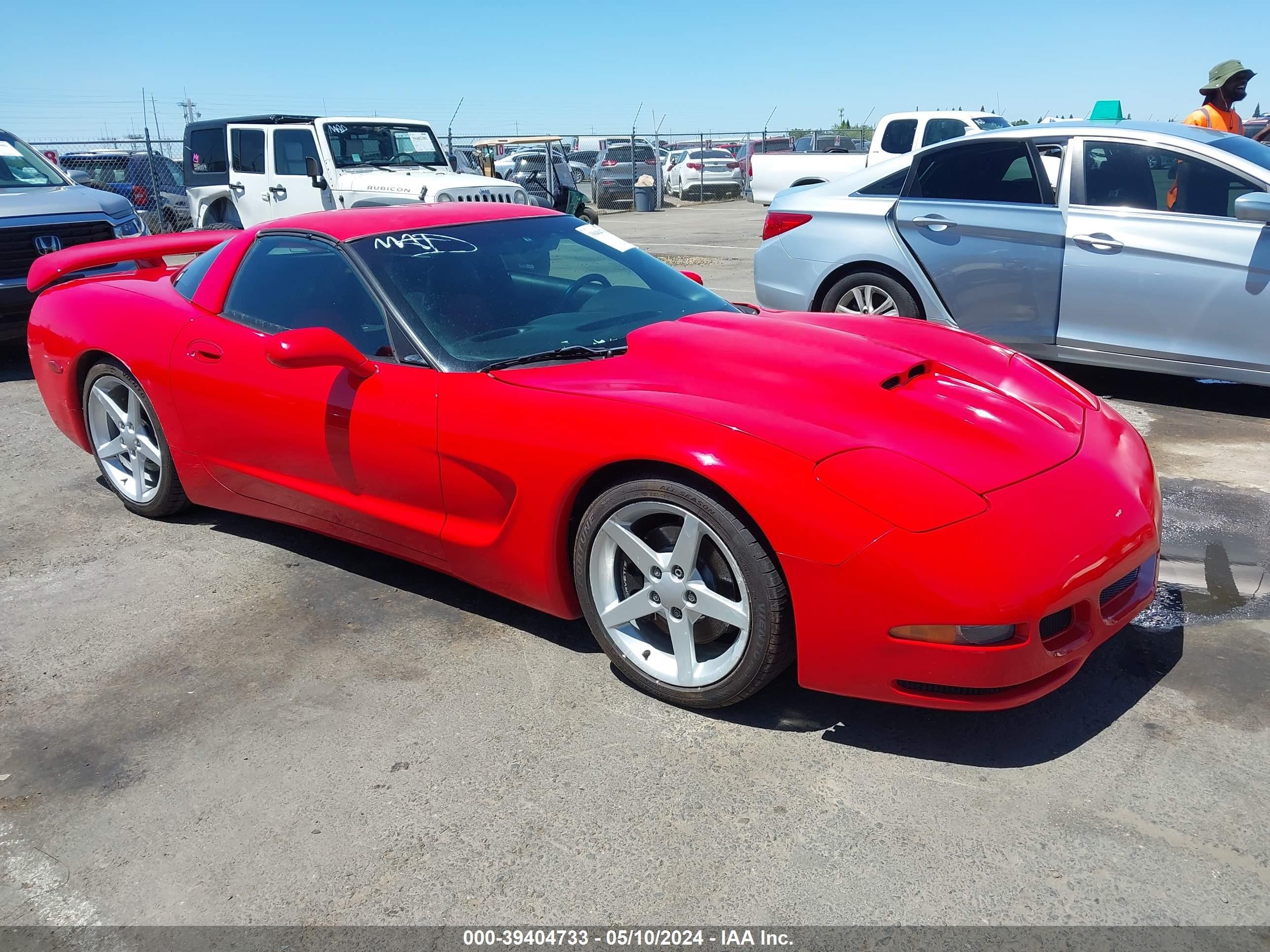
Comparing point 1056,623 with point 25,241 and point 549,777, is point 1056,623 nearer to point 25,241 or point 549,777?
point 549,777

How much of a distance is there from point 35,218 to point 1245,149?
26.5 feet

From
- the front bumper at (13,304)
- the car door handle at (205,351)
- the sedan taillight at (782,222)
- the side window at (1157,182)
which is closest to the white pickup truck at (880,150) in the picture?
the sedan taillight at (782,222)

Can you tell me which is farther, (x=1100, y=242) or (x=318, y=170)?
(x=318, y=170)

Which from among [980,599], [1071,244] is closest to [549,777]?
[980,599]

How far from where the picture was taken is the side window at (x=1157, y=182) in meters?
5.49

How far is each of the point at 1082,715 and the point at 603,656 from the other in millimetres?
1389

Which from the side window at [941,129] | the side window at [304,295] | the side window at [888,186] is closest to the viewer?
the side window at [304,295]

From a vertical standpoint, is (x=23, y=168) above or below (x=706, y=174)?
above

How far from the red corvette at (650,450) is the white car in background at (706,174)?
85.2 feet

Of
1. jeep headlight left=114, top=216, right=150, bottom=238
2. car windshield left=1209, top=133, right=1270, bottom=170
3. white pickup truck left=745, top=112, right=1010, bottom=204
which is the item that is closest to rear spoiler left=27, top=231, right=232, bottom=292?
jeep headlight left=114, top=216, right=150, bottom=238

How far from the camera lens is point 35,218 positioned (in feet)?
25.6

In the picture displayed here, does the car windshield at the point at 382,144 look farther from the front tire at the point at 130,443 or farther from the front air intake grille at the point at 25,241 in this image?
the front tire at the point at 130,443

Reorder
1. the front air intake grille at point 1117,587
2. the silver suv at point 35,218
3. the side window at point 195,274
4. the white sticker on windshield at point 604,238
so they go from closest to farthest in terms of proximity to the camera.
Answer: the front air intake grille at point 1117,587 < the white sticker on windshield at point 604,238 < the side window at point 195,274 < the silver suv at point 35,218

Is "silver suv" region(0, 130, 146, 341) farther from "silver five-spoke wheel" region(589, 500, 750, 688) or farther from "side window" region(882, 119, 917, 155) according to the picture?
"side window" region(882, 119, 917, 155)
